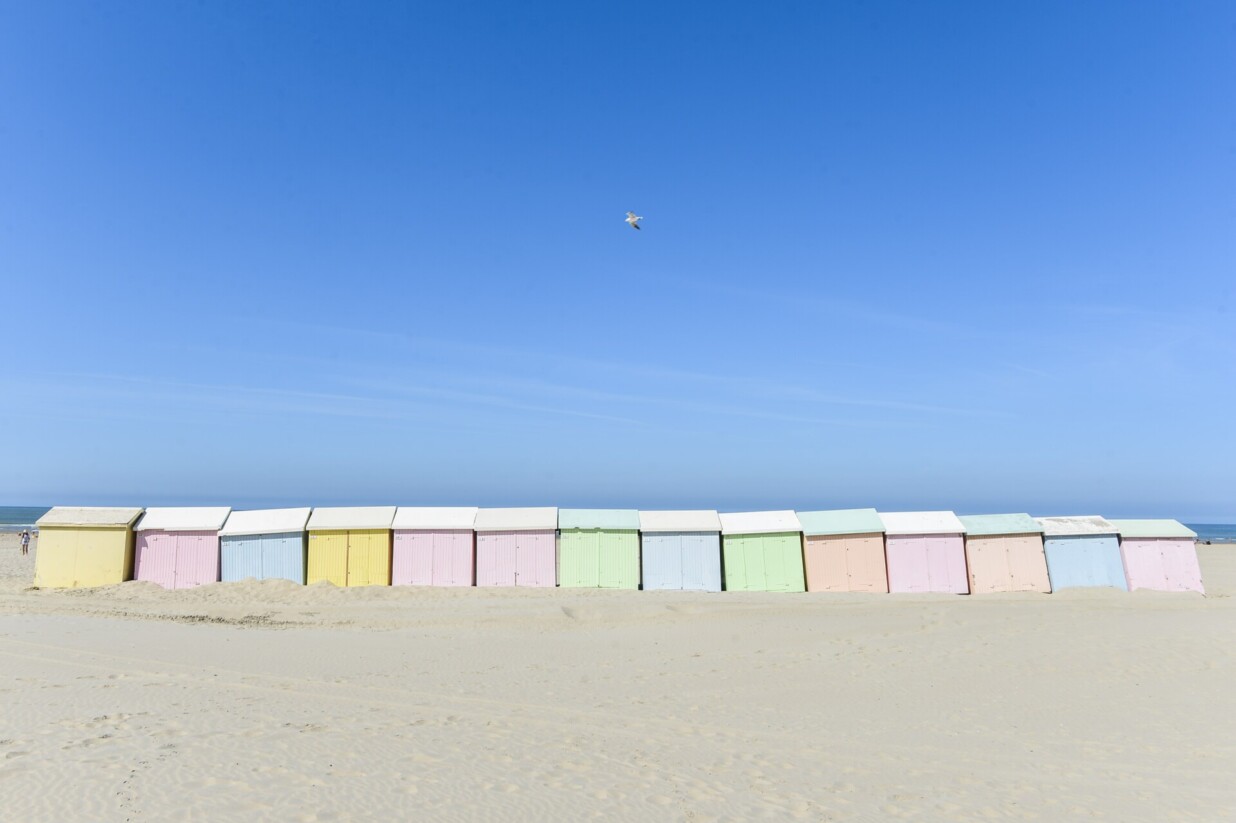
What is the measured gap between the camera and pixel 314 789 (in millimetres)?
8102

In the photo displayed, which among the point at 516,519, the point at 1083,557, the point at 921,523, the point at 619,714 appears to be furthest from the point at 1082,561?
the point at 619,714

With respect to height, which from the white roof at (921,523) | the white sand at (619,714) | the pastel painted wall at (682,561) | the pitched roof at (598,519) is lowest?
the white sand at (619,714)

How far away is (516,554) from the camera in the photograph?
26750mm

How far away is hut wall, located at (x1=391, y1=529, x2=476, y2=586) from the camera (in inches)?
1049

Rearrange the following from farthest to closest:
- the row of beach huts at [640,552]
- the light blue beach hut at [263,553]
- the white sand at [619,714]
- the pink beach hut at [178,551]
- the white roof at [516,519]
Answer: the white roof at [516,519], the pink beach hut at [178,551], the light blue beach hut at [263,553], the row of beach huts at [640,552], the white sand at [619,714]

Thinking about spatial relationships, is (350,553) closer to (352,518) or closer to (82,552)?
(352,518)

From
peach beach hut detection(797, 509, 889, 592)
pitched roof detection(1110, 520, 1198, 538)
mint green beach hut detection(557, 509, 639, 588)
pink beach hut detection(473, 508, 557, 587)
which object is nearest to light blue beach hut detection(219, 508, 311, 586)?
pink beach hut detection(473, 508, 557, 587)

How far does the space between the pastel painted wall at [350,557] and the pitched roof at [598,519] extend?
617 centimetres

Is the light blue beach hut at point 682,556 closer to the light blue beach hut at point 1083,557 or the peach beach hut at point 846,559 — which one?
the peach beach hut at point 846,559

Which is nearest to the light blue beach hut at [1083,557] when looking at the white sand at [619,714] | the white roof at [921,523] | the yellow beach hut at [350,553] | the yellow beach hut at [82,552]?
the white roof at [921,523]

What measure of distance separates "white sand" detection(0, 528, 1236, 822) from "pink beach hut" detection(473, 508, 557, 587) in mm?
4504

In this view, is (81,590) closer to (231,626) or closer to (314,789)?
(231,626)

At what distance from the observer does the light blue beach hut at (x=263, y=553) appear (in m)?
26.5

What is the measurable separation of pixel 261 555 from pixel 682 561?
14432 millimetres
